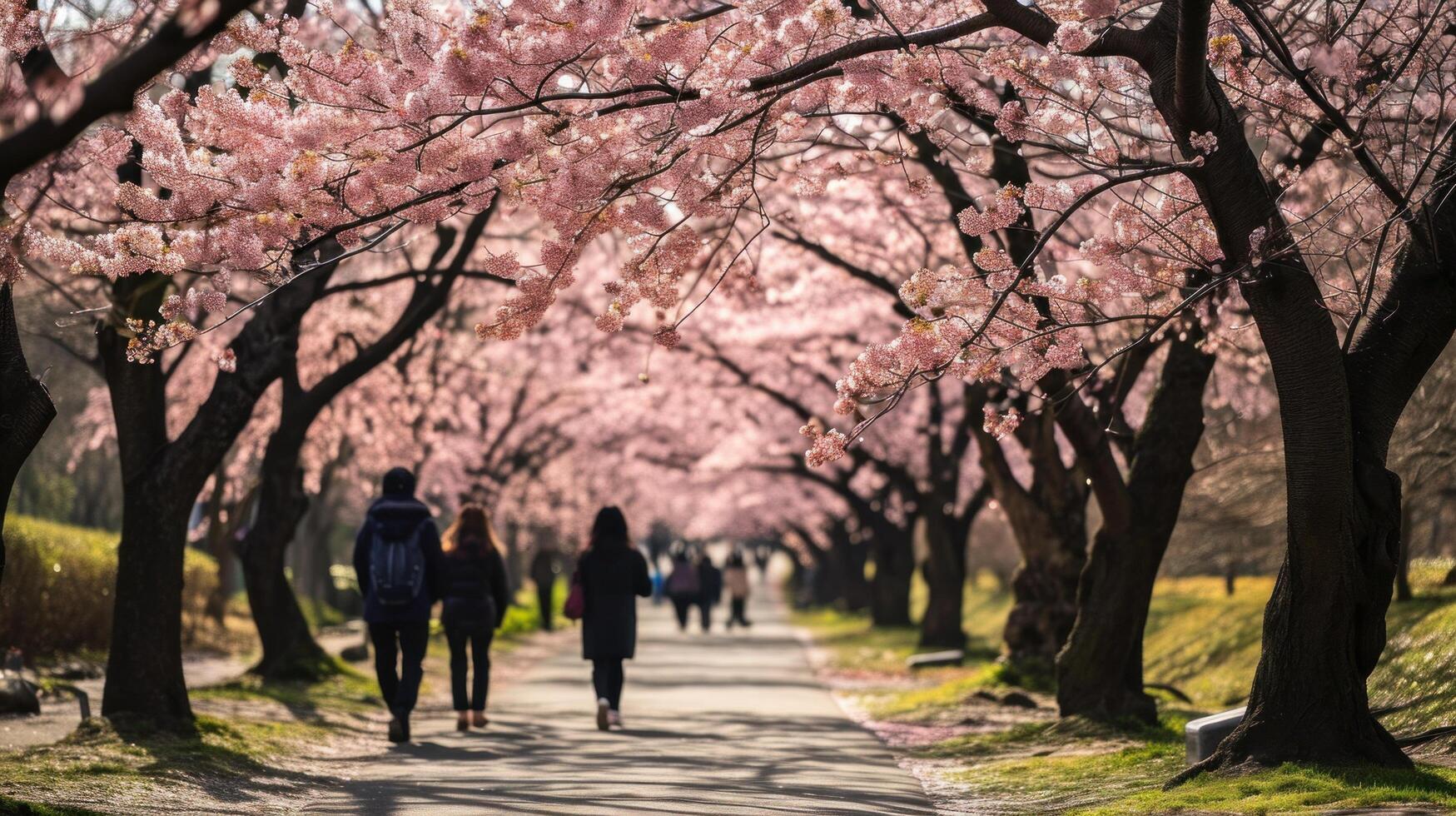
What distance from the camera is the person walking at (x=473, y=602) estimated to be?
14.6 metres

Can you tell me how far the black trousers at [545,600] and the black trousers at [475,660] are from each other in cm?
2294

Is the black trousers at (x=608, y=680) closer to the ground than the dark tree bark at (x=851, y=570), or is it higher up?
closer to the ground

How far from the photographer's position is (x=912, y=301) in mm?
8586

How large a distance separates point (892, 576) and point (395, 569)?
92.6ft

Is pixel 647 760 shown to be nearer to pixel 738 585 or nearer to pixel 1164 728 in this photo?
pixel 1164 728

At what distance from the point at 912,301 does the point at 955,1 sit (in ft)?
10.2

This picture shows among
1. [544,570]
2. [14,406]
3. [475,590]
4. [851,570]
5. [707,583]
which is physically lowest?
[475,590]

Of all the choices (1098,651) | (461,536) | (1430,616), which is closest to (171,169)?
(461,536)

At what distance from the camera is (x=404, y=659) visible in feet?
43.0

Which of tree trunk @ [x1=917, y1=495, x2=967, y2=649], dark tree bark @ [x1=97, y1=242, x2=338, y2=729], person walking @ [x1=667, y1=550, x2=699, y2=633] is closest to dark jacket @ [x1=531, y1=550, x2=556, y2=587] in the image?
person walking @ [x1=667, y1=550, x2=699, y2=633]

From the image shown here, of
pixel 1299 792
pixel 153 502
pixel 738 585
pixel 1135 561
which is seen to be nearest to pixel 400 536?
pixel 153 502

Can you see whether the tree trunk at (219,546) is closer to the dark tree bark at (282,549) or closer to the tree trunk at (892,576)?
the dark tree bark at (282,549)

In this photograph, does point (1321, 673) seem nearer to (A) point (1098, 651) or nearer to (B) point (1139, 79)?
(B) point (1139, 79)

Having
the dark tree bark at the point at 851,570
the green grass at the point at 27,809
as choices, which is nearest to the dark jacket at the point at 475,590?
the green grass at the point at 27,809
